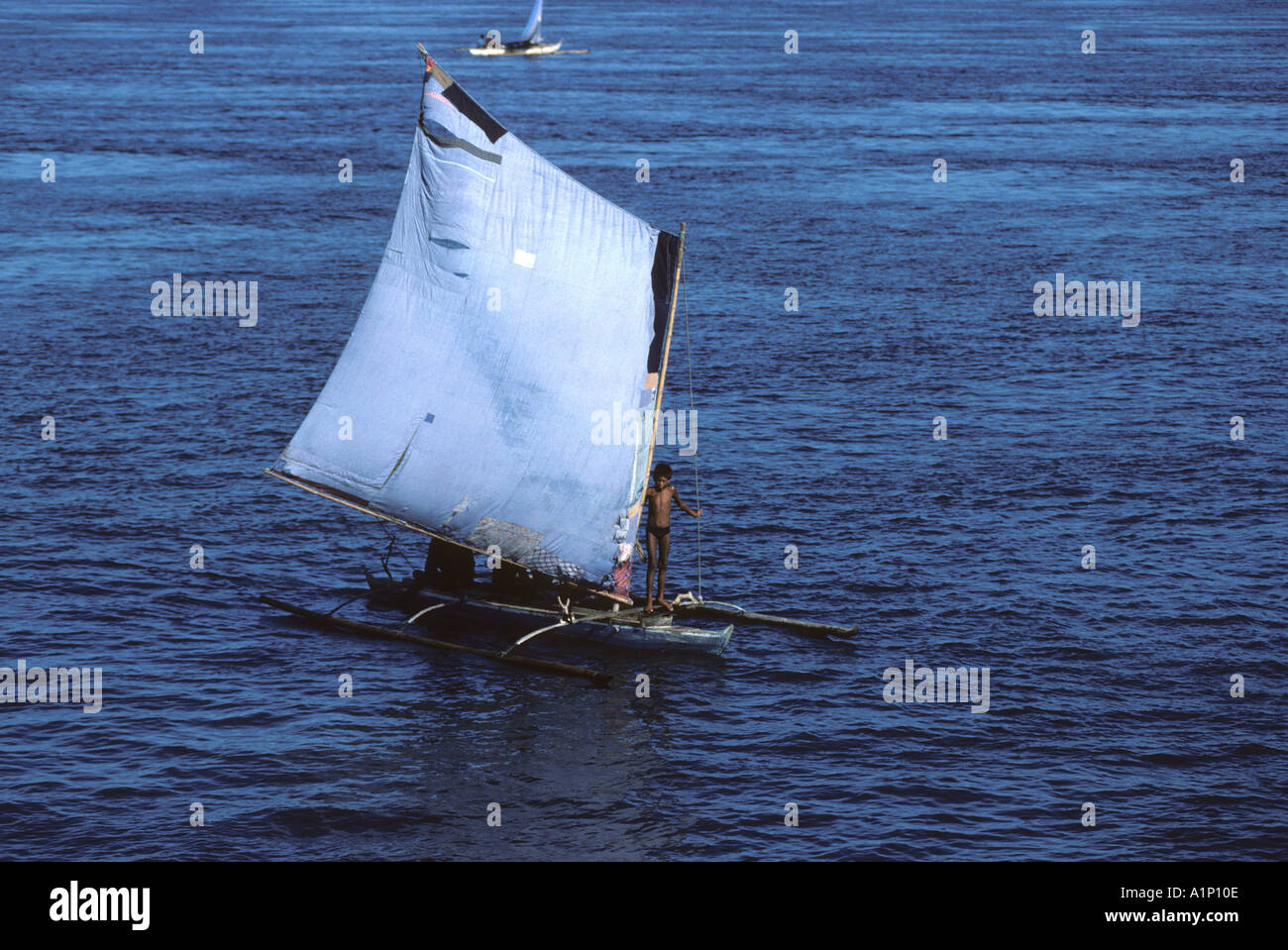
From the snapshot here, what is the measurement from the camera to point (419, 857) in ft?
99.3

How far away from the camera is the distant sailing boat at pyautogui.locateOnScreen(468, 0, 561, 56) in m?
172

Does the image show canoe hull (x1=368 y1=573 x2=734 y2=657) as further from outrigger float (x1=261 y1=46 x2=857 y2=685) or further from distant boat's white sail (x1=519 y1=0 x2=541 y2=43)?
distant boat's white sail (x1=519 y1=0 x2=541 y2=43)

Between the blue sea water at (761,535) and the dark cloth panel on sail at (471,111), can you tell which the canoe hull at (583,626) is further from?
the dark cloth panel on sail at (471,111)

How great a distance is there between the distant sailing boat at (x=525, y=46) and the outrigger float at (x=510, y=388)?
448 ft

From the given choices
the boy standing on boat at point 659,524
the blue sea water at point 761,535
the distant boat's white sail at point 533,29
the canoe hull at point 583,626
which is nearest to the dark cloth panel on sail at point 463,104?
the boy standing on boat at point 659,524

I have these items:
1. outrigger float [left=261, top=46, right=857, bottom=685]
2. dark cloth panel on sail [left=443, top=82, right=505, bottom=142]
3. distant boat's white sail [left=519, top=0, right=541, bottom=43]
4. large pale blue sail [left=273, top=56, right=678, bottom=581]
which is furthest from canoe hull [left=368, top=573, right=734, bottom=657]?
distant boat's white sail [left=519, top=0, right=541, bottom=43]

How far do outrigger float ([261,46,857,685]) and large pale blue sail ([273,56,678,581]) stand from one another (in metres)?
0.03

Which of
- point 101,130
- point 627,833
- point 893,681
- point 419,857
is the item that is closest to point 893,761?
point 893,681

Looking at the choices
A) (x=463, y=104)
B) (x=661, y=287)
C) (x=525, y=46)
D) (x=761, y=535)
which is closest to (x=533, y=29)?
(x=525, y=46)

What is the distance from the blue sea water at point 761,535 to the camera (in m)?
32.2

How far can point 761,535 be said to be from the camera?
46.4 m

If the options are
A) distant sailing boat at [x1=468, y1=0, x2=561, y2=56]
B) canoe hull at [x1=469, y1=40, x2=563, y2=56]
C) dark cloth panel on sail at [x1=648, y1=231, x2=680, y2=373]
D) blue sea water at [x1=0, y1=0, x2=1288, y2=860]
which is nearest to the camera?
blue sea water at [x1=0, y1=0, x2=1288, y2=860]

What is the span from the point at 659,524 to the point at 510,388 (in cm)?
472

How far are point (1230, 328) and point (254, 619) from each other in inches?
1738
